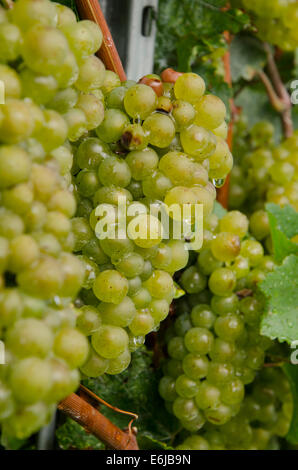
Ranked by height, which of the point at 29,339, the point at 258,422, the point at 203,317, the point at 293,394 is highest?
the point at 29,339

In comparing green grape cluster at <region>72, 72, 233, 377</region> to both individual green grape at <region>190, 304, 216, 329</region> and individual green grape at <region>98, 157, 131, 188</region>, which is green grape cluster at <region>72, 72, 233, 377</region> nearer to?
individual green grape at <region>98, 157, 131, 188</region>

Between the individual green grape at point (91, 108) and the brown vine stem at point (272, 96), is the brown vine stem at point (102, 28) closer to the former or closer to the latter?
the individual green grape at point (91, 108)

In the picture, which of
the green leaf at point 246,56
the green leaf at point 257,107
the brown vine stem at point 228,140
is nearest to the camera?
the brown vine stem at point 228,140

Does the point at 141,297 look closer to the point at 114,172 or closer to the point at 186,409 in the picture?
the point at 114,172

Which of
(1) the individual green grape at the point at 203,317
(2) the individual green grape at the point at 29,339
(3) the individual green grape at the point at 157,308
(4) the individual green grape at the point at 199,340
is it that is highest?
(2) the individual green grape at the point at 29,339

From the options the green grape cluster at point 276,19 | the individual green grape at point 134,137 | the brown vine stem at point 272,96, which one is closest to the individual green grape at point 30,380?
the individual green grape at point 134,137

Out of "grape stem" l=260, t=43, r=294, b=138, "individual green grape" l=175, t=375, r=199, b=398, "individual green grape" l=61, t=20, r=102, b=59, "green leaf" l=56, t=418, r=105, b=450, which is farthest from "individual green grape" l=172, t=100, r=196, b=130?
"grape stem" l=260, t=43, r=294, b=138

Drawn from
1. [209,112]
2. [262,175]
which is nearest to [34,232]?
[209,112]
